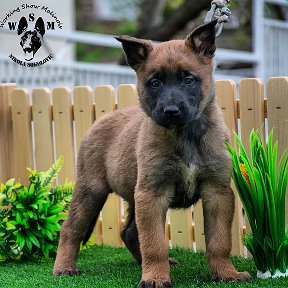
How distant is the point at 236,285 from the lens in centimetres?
479

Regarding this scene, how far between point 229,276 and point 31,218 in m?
2.09

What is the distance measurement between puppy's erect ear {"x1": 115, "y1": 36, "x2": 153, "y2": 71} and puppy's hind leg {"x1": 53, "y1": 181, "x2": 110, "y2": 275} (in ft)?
3.73

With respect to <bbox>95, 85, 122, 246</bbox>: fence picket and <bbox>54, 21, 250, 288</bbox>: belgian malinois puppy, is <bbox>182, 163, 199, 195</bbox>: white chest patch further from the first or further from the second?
<bbox>95, 85, 122, 246</bbox>: fence picket

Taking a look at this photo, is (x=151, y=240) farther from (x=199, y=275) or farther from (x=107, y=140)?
(x=107, y=140)

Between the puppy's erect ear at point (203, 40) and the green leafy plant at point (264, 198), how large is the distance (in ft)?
1.98

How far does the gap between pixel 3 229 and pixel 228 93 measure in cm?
215

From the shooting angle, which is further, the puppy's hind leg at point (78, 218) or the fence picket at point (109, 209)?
the fence picket at point (109, 209)

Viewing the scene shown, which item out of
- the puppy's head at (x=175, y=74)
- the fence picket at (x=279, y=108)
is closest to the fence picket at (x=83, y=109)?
the fence picket at (x=279, y=108)

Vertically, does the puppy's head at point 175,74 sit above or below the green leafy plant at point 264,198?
above

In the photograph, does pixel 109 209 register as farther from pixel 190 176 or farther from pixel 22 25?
pixel 22 25

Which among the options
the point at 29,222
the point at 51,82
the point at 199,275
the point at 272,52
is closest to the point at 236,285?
the point at 199,275

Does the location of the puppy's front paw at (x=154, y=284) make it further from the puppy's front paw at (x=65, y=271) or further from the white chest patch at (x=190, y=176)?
the puppy's front paw at (x=65, y=271)

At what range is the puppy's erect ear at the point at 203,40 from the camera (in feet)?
15.6

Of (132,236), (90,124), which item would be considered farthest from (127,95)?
(132,236)
